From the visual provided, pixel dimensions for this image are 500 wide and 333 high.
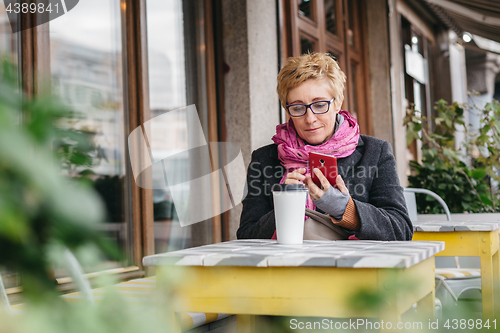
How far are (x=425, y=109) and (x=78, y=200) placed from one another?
29.2ft

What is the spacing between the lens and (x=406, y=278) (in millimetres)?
233

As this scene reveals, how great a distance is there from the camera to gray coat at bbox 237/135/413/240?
1681mm

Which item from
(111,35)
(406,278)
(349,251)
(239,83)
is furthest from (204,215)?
(406,278)

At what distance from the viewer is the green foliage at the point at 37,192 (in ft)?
0.57

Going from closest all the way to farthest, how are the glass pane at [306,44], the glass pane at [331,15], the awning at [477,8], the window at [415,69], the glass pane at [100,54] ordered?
the glass pane at [100,54] < the glass pane at [306,44] < the glass pane at [331,15] < the awning at [477,8] < the window at [415,69]

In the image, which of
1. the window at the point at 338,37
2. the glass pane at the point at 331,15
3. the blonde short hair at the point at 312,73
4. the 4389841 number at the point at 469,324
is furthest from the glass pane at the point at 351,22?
the 4389841 number at the point at 469,324

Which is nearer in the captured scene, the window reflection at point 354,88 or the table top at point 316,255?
the table top at point 316,255

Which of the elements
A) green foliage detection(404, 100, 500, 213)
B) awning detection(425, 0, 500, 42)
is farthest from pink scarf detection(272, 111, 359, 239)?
awning detection(425, 0, 500, 42)

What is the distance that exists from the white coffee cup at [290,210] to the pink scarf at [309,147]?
22.2 inches

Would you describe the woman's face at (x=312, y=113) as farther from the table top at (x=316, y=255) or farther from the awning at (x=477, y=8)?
the awning at (x=477, y=8)

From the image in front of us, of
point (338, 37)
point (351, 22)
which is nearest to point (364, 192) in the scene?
point (338, 37)

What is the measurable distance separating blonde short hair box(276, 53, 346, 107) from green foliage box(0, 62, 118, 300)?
185cm

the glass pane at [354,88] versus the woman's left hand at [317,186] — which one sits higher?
the glass pane at [354,88]

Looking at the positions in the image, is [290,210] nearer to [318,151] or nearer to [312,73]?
[318,151]
